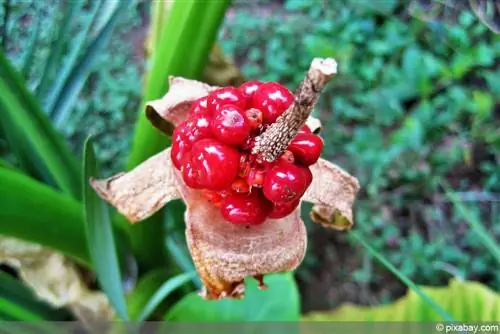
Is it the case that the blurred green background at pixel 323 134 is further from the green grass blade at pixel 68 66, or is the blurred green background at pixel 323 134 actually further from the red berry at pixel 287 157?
the red berry at pixel 287 157

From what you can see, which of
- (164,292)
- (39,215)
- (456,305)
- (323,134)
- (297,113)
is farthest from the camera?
(323,134)

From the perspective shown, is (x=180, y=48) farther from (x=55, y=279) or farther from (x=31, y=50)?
(x=55, y=279)

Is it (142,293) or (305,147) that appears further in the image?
(142,293)

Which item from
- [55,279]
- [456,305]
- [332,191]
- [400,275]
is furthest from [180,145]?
[456,305]

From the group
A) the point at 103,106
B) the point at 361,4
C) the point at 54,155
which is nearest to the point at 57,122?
the point at 54,155

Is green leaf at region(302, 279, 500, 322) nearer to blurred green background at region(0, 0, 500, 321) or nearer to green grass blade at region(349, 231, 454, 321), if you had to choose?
blurred green background at region(0, 0, 500, 321)

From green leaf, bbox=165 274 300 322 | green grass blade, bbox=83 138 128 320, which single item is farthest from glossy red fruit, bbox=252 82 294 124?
green leaf, bbox=165 274 300 322
